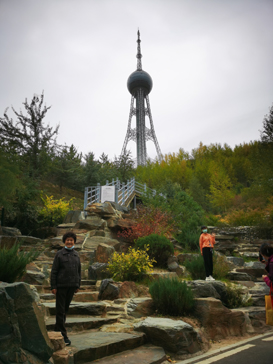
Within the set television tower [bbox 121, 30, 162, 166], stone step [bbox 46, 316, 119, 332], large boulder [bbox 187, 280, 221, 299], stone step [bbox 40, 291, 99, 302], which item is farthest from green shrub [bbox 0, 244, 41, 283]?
television tower [bbox 121, 30, 162, 166]

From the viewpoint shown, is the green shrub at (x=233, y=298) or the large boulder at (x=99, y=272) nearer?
the green shrub at (x=233, y=298)

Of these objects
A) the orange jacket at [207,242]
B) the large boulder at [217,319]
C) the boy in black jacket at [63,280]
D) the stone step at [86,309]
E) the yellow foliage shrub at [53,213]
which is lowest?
the large boulder at [217,319]

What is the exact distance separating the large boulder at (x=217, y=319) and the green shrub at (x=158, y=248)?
3.36 meters

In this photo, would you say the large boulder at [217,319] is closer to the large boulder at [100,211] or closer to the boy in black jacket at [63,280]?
the boy in black jacket at [63,280]

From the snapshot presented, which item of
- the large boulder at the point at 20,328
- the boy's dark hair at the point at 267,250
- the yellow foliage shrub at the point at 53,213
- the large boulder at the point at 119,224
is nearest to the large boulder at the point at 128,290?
the large boulder at the point at 20,328

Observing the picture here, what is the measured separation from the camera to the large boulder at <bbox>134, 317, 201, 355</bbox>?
12.4ft

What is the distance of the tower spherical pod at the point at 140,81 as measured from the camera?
65.1 metres

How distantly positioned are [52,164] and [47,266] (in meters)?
13.0

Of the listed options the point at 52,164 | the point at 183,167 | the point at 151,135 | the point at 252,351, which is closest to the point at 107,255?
A: the point at 252,351

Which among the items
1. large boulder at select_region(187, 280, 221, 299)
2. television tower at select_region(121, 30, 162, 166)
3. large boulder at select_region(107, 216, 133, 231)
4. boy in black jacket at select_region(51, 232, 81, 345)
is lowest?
large boulder at select_region(187, 280, 221, 299)

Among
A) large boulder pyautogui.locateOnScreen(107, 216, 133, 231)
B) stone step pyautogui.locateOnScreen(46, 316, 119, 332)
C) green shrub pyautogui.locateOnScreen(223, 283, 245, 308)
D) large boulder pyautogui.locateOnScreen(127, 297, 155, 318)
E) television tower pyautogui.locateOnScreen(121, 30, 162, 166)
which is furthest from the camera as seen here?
television tower pyautogui.locateOnScreen(121, 30, 162, 166)

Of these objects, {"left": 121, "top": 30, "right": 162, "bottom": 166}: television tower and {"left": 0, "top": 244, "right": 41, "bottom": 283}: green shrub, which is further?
{"left": 121, "top": 30, "right": 162, "bottom": 166}: television tower

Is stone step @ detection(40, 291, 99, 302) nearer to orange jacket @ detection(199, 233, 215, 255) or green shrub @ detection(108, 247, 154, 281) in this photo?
green shrub @ detection(108, 247, 154, 281)

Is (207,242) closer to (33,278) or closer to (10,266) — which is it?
(33,278)
